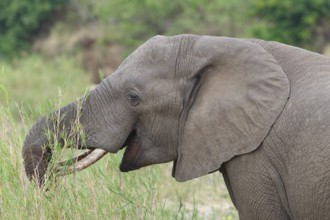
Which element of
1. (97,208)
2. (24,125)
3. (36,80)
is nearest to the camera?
(97,208)

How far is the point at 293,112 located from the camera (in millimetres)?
4961

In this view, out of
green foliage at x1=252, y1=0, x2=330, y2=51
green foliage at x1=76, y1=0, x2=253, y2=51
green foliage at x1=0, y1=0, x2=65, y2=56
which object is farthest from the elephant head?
green foliage at x1=0, y1=0, x2=65, y2=56

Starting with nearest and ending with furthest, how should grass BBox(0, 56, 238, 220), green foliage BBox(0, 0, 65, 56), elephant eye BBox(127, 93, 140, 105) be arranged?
elephant eye BBox(127, 93, 140, 105) → grass BBox(0, 56, 238, 220) → green foliage BBox(0, 0, 65, 56)

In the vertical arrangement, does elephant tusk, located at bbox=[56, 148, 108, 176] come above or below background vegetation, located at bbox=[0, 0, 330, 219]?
above

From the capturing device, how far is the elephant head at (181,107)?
5156 mm

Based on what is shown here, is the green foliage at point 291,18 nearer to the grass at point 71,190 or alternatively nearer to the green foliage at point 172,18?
the green foliage at point 172,18

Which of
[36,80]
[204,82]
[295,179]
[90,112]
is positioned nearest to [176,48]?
[204,82]

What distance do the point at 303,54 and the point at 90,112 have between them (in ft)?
4.08

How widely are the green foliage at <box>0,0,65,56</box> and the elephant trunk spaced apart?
134 ft

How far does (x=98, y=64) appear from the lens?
136 feet

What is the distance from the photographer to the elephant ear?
510cm

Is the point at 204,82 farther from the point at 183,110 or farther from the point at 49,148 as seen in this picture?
the point at 49,148

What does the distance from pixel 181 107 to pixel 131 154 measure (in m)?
0.41

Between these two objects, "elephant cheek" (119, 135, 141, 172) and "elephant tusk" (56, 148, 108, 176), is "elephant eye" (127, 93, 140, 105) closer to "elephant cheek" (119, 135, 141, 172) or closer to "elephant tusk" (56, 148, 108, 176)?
"elephant cheek" (119, 135, 141, 172)
